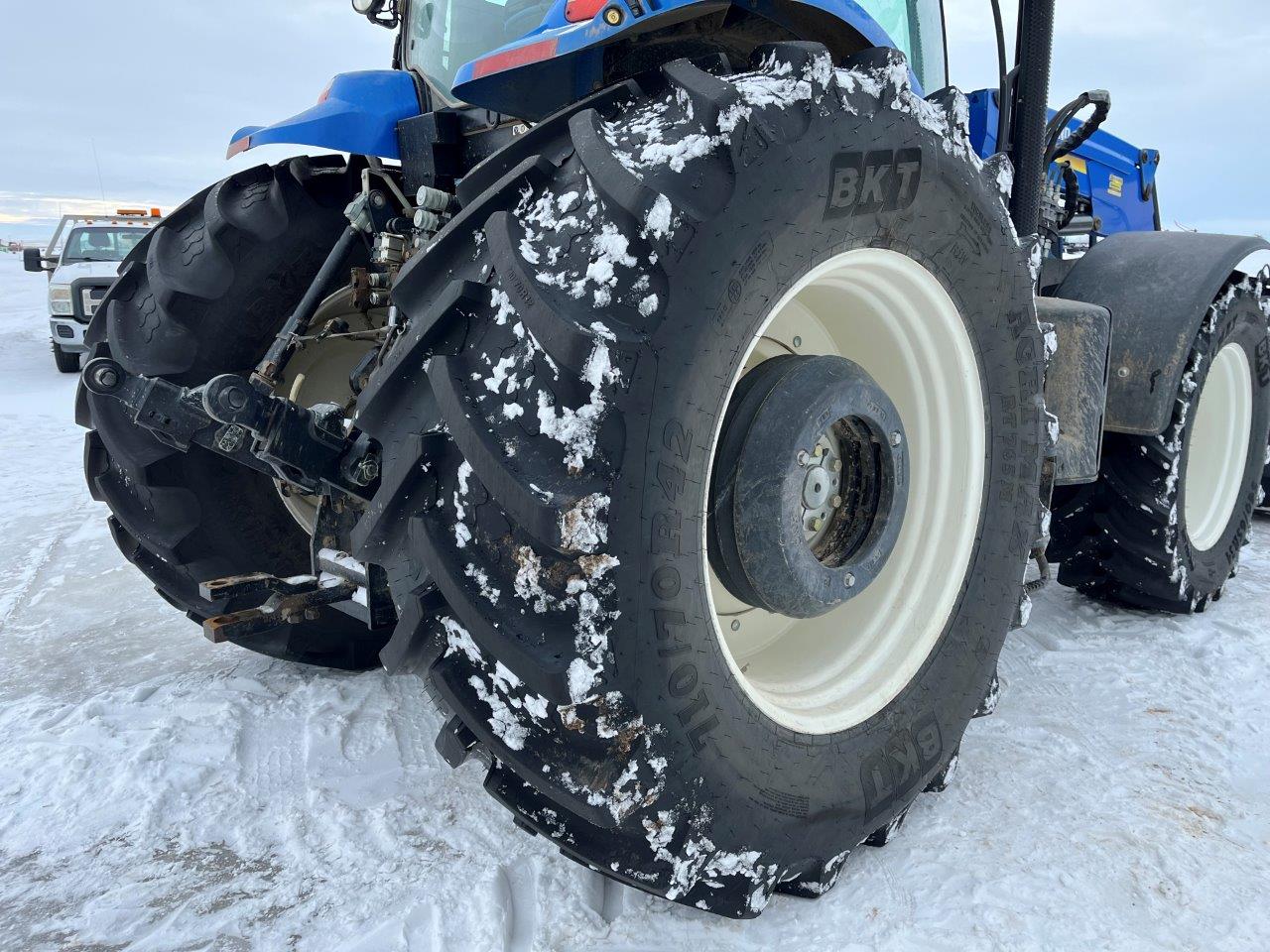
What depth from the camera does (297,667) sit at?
2855 millimetres

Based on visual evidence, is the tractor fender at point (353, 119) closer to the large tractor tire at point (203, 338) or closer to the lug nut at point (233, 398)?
the large tractor tire at point (203, 338)

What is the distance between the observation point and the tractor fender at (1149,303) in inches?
118

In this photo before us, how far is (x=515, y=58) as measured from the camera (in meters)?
1.66

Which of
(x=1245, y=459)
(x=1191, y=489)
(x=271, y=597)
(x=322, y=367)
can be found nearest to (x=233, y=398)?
(x=271, y=597)

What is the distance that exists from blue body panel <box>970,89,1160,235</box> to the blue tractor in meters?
1.59

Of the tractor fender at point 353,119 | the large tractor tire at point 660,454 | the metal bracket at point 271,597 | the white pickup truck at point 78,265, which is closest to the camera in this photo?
the large tractor tire at point 660,454

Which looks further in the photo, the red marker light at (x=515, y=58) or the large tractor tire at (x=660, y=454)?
the red marker light at (x=515, y=58)

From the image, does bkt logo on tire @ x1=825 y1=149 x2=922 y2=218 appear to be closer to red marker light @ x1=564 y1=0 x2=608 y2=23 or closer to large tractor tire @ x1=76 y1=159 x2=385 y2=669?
red marker light @ x1=564 y1=0 x2=608 y2=23

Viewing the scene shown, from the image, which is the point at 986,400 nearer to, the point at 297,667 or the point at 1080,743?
the point at 1080,743

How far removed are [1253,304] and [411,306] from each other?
3.35 m

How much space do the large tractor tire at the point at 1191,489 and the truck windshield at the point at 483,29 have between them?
141 centimetres

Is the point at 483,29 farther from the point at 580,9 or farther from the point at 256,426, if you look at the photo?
the point at 256,426

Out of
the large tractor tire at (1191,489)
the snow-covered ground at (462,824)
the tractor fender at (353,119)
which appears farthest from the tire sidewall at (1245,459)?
the tractor fender at (353,119)

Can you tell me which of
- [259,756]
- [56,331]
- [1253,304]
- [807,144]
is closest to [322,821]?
[259,756]
